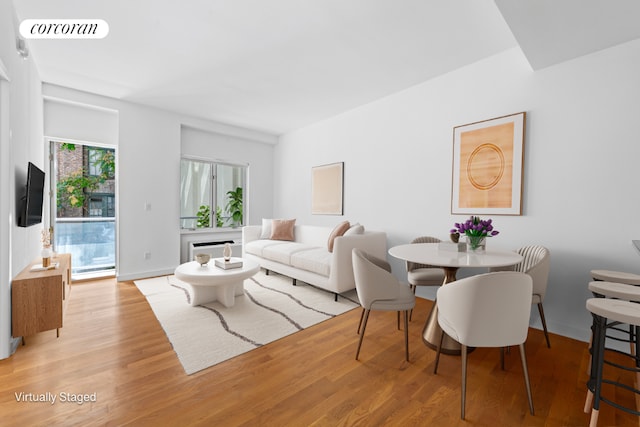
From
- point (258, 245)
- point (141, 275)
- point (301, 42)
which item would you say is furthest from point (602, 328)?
point (141, 275)

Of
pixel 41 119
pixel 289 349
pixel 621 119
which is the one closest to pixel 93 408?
pixel 289 349

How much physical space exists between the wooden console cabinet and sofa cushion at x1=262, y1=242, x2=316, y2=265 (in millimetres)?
2423

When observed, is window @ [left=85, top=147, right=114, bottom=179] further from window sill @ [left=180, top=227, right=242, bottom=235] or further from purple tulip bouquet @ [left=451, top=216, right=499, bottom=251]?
purple tulip bouquet @ [left=451, top=216, right=499, bottom=251]

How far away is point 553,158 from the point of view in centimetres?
258

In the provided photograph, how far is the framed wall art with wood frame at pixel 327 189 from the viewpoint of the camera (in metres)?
4.77

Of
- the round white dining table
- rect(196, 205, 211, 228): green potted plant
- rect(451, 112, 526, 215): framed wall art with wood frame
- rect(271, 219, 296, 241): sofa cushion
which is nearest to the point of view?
the round white dining table

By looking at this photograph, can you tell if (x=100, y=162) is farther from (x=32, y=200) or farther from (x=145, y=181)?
(x=32, y=200)

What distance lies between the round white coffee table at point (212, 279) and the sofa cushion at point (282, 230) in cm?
158

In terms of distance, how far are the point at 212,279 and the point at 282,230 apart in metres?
2.22

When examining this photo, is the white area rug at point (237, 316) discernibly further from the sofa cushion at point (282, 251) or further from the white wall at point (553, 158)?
the white wall at point (553, 158)

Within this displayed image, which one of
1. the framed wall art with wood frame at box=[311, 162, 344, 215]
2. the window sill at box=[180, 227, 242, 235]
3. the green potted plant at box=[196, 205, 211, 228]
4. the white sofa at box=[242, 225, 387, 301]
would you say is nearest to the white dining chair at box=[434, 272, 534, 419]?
the white sofa at box=[242, 225, 387, 301]

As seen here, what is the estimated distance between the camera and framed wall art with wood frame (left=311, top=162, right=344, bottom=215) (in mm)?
4766

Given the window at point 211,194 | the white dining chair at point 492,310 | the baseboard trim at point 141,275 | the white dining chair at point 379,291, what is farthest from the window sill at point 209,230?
the white dining chair at point 492,310

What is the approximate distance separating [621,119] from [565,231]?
1001 mm
